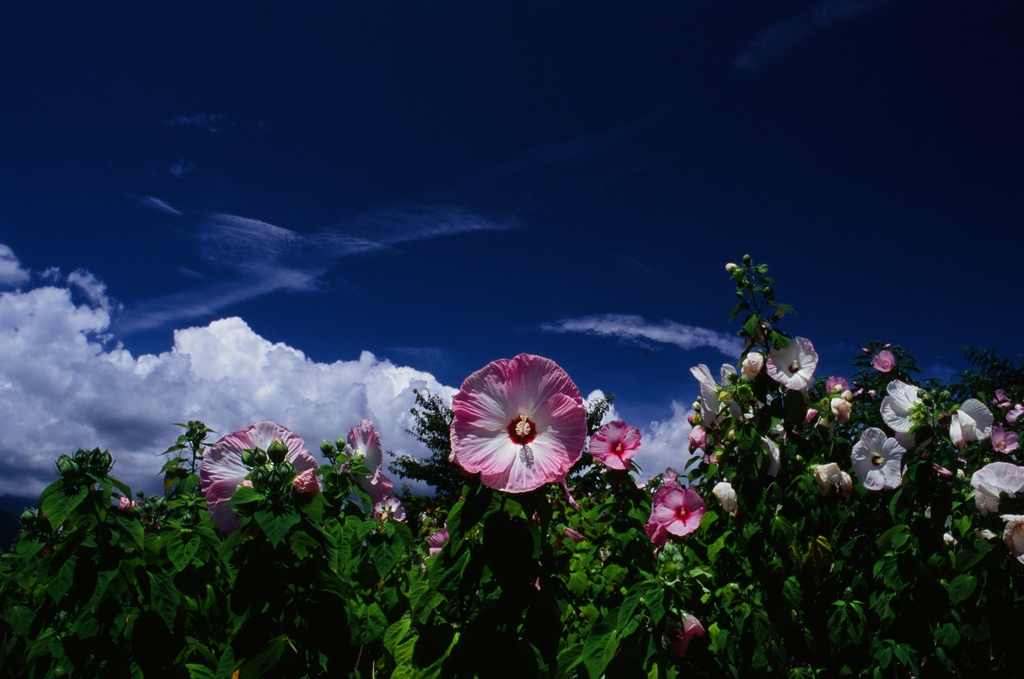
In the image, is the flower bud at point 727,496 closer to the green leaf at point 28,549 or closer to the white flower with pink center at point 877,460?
the white flower with pink center at point 877,460

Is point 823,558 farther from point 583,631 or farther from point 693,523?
point 583,631

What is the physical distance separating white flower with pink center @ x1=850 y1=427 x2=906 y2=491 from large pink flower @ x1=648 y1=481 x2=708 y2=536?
0.77 metres

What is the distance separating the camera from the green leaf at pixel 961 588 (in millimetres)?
2279

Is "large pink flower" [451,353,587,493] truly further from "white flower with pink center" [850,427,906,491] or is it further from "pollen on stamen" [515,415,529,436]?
"white flower with pink center" [850,427,906,491]

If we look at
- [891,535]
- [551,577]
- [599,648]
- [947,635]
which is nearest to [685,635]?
[599,648]

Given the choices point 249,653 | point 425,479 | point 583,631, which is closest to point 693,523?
point 583,631

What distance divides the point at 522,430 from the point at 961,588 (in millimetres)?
1988

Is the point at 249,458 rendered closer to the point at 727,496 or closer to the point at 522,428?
the point at 522,428

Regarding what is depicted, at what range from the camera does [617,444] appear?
3039mm

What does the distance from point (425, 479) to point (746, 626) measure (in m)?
15.7

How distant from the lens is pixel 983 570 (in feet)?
7.84

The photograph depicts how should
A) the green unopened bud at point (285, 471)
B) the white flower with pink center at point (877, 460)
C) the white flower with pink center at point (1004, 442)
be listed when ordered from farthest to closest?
the white flower with pink center at point (1004, 442)
the white flower with pink center at point (877, 460)
the green unopened bud at point (285, 471)

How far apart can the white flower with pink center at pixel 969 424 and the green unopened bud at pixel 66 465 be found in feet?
10.6

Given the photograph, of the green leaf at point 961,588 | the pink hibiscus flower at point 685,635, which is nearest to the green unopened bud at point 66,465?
the pink hibiscus flower at point 685,635
